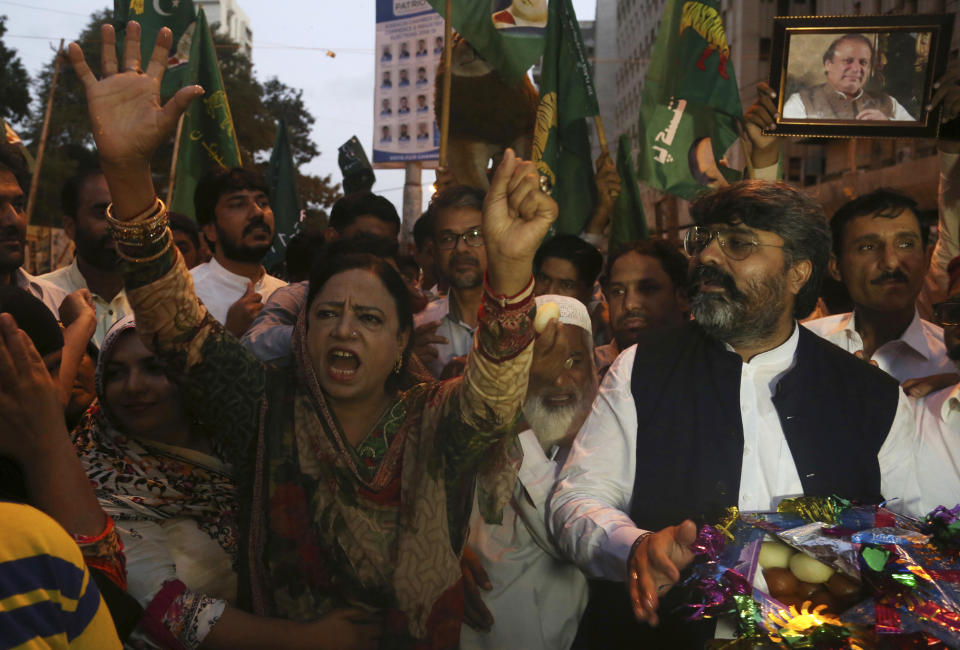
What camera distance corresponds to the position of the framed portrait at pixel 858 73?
135 inches

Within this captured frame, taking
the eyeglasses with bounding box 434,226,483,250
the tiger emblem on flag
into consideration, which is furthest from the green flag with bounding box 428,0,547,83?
the eyeglasses with bounding box 434,226,483,250

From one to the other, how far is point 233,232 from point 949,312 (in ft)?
10.4

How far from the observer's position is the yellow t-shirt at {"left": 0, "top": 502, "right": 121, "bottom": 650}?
1131 mm

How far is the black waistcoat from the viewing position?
2.41 meters

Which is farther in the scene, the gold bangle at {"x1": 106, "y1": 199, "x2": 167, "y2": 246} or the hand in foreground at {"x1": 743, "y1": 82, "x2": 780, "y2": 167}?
the hand in foreground at {"x1": 743, "y1": 82, "x2": 780, "y2": 167}

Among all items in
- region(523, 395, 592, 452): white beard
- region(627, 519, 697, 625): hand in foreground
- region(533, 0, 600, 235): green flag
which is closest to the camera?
region(627, 519, 697, 625): hand in foreground

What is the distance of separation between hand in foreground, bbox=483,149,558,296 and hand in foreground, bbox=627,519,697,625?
0.70 meters

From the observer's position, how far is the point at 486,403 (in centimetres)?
226

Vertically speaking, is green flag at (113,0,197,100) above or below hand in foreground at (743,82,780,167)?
above

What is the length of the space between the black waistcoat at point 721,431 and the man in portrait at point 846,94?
51.8 inches

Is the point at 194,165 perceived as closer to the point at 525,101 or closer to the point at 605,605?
the point at 525,101

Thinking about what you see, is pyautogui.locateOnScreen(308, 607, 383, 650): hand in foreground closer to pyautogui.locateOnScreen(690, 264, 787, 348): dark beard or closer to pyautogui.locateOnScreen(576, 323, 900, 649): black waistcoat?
pyautogui.locateOnScreen(576, 323, 900, 649): black waistcoat

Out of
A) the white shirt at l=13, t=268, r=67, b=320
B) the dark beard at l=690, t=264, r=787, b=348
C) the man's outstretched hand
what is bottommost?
the white shirt at l=13, t=268, r=67, b=320

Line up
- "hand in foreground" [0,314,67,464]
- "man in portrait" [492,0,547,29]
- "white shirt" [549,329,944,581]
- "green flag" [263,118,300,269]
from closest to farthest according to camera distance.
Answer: "hand in foreground" [0,314,67,464] < "white shirt" [549,329,944,581] < "man in portrait" [492,0,547,29] < "green flag" [263,118,300,269]
